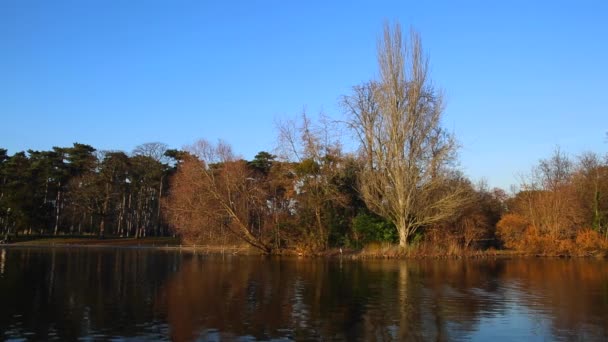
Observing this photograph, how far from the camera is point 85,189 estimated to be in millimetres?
59844

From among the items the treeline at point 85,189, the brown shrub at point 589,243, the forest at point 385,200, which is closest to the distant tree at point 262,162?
the treeline at point 85,189

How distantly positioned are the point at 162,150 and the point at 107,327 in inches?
2313

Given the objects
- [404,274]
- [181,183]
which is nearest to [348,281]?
[404,274]

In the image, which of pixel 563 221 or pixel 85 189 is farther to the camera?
pixel 85 189

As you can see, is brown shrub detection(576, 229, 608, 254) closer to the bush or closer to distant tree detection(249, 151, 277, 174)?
the bush

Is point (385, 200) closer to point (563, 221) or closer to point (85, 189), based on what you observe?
point (563, 221)

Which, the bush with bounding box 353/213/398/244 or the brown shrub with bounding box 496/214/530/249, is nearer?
the bush with bounding box 353/213/398/244

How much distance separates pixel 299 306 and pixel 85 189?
172ft

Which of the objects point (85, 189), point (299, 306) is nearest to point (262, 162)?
point (85, 189)

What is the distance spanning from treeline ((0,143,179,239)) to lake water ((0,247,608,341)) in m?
39.0

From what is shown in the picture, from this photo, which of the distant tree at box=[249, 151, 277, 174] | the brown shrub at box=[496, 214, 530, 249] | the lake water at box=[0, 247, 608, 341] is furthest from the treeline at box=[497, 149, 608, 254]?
the distant tree at box=[249, 151, 277, 174]

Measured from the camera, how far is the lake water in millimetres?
10289

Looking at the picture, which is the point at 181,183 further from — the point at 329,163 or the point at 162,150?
the point at 162,150

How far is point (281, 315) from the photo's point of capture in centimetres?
1227
